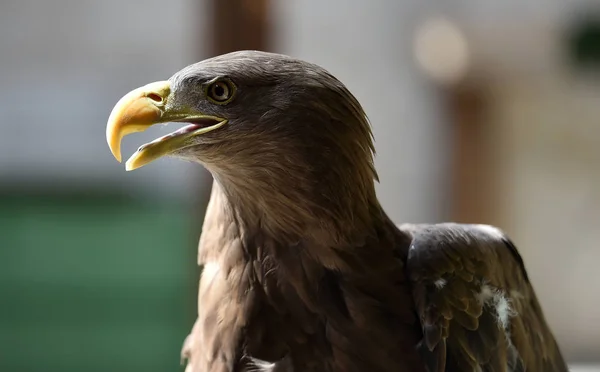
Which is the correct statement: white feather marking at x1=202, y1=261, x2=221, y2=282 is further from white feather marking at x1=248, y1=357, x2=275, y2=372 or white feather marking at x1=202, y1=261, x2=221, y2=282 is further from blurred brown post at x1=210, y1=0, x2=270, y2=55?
blurred brown post at x1=210, y1=0, x2=270, y2=55

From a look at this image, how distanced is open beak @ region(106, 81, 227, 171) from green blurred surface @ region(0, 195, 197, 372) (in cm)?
199

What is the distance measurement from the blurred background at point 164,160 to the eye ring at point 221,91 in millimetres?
1880

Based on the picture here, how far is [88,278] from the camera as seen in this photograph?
3.09 m

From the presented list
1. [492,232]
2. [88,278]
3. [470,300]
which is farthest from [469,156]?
[470,300]

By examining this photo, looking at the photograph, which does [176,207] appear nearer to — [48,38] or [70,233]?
[70,233]

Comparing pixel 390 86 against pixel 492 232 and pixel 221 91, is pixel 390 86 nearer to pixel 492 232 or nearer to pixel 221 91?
pixel 492 232

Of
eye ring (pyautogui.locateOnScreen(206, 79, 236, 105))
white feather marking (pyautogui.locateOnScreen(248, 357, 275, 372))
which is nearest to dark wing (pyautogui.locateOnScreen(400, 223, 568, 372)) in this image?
white feather marking (pyautogui.locateOnScreen(248, 357, 275, 372))

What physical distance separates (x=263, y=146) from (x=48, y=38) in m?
2.26

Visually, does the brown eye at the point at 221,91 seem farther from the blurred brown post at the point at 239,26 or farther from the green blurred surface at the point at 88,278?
the green blurred surface at the point at 88,278

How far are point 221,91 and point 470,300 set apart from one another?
19.4 inches

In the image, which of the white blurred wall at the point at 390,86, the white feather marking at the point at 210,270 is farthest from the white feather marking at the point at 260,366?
the white blurred wall at the point at 390,86

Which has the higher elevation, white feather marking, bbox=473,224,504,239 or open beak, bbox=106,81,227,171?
open beak, bbox=106,81,227,171

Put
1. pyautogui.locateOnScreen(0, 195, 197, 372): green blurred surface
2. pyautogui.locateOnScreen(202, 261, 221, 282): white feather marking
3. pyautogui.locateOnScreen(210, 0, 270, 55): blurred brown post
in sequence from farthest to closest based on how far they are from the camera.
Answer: pyautogui.locateOnScreen(0, 195, 197, 372): green blurred surface < pyautogui.locateOnScreen(210, 0, 270, 55): blurred brown post < pyautogui.locateOnScreen(202, 261, 221, 282): white feather marking

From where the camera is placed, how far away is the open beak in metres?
1.04
